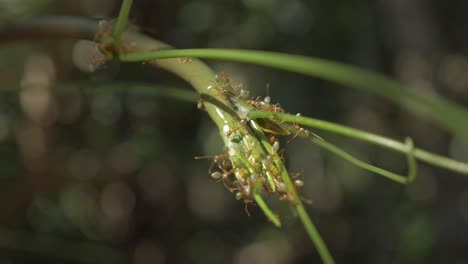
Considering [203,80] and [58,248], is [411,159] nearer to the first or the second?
[203,80]

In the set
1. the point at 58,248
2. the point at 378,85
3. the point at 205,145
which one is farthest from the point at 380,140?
the point at 205,145

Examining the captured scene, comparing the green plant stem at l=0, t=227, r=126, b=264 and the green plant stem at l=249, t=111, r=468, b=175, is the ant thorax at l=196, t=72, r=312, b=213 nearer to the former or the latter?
the green plant stem at l=249, t=111, r=468, b=175

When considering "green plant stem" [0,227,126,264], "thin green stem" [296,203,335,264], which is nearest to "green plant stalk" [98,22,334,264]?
"thin green stem" [296,203,335,264]

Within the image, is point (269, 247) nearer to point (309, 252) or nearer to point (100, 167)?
point (309, 252)

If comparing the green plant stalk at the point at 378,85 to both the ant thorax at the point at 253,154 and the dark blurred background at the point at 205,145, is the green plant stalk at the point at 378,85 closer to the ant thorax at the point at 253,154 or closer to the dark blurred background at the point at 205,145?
the ant thorax at the point at 253,154

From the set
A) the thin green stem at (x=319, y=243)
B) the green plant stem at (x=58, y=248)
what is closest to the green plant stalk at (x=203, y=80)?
the thin green stem at (x=319, y=243)

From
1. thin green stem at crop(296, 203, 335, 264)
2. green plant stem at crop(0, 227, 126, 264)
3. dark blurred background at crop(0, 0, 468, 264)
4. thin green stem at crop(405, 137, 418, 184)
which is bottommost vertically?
thin green stem at crop(296, 203, 335, 264)
